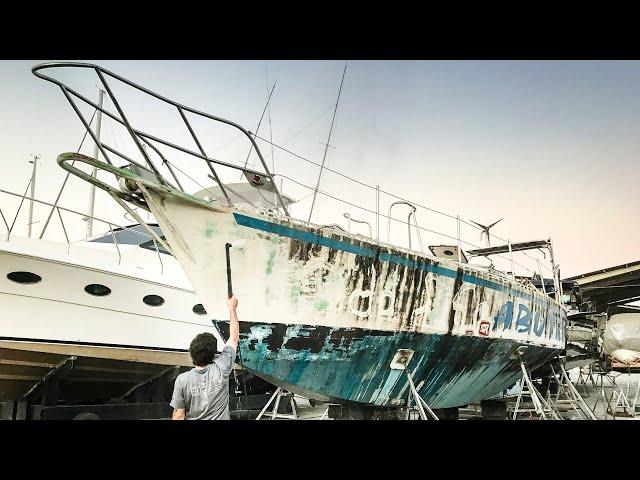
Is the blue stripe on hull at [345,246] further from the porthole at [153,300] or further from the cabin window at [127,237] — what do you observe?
the cabin window at [127,237]

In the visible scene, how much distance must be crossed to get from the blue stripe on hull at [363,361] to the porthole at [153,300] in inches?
95.8

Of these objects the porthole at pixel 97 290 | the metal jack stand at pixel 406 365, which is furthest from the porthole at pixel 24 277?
the metal jack stand at pixel 406 365

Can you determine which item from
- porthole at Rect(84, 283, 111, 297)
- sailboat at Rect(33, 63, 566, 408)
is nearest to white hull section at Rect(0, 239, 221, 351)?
porthole at Rect(84, 283, 111, 297)

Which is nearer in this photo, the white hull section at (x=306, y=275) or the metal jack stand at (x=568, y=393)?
the white hull section at (x=306, y=275)

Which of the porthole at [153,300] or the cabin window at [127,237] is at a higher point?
the cabin window at [127,237]

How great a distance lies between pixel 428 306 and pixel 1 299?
15.4 feet

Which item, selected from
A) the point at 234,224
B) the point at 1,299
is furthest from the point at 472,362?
the point at 1,299

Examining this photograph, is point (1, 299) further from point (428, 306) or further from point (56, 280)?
point (428, 306)

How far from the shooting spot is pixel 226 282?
449 cm

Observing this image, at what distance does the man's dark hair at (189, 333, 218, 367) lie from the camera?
2.84 meters

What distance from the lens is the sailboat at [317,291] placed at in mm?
4438

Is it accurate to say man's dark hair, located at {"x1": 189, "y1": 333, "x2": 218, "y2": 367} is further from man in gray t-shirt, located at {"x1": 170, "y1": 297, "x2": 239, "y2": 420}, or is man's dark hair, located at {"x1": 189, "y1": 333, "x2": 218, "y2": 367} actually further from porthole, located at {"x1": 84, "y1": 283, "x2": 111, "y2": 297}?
porthole, located at {"x1": 84, "y1": 283, "x2": 111, "y2": 297}

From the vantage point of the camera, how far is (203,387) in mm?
2824

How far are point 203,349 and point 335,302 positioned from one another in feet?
6.96
